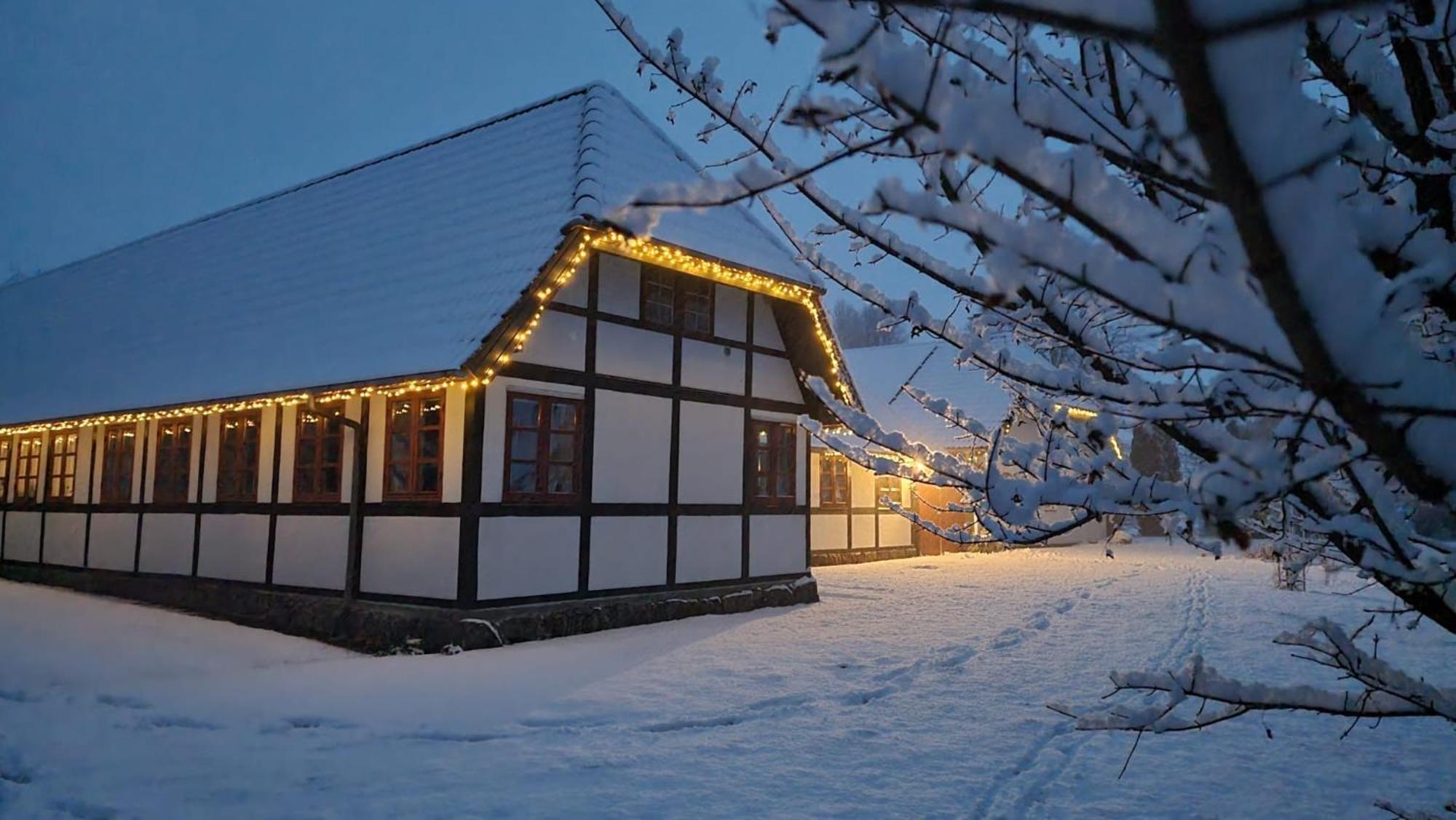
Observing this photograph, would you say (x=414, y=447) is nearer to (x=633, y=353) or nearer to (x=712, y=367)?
(x=633, y=353)

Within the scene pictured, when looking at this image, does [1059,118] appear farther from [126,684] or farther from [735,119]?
[126,684]

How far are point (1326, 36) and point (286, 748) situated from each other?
616 cm

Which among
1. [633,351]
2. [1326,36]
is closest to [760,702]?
[633,351]

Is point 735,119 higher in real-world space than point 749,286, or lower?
lower

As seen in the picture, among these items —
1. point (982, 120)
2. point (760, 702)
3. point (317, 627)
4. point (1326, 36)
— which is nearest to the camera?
point (982, 120)

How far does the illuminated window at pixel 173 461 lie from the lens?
12.8 meters

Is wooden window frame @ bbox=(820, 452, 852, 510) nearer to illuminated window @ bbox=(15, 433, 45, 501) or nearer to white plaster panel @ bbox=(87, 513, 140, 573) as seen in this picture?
white plaster panel @ bbox=(87, 513, 140, 573)

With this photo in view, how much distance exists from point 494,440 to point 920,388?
15565mm

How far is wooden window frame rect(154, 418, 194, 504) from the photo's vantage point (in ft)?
41.8

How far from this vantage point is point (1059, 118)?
52.9 inches

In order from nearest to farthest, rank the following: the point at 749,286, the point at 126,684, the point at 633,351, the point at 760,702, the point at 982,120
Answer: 1. the point at 982,120
2. the point at 760,702
3. the point at 126,684
4. the point at 633,351
5. the point at 749,286

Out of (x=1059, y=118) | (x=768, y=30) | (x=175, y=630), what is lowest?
(x=175, y=630)

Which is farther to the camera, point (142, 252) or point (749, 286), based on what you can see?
point (142, 252)

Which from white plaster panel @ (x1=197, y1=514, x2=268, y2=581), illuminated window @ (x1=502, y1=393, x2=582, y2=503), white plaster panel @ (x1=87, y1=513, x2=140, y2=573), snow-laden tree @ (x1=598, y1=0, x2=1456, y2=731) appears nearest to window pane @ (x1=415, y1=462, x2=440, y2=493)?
illuminated window @ (x1=502, y1=393, x2=582, y2=503)
